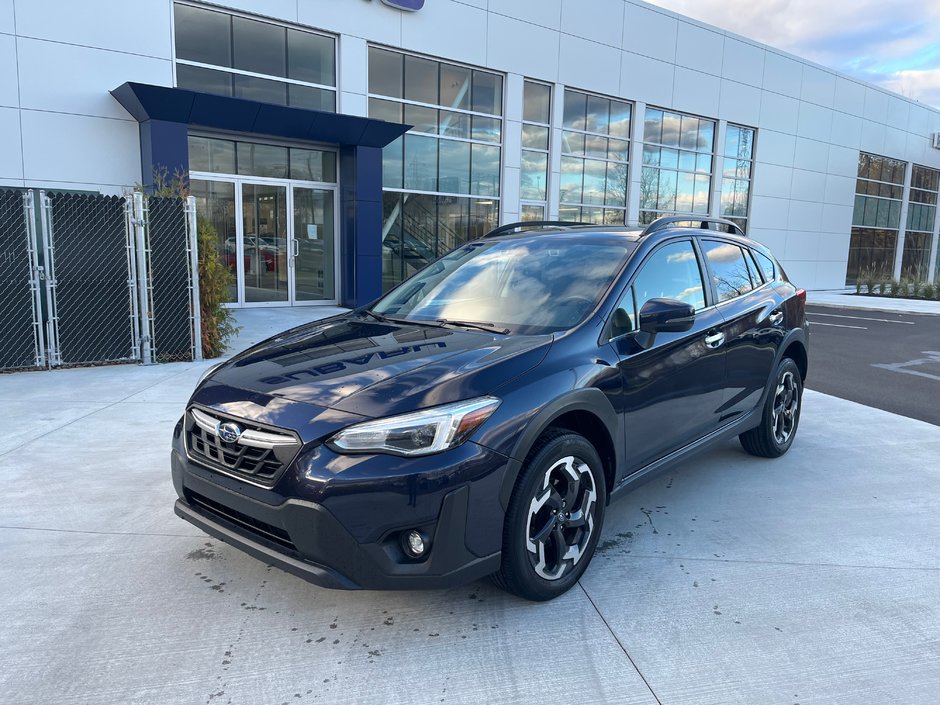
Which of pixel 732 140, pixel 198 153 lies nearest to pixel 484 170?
pixel 198 153

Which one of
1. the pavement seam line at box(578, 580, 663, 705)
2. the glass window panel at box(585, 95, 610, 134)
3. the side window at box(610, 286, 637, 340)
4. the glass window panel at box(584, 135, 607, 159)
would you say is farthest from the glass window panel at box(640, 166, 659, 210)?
the pavement seam line at box(578, 580, 663, 705)

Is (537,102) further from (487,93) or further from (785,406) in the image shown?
(785,406)

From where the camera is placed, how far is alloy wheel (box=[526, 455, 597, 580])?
2.99 meters

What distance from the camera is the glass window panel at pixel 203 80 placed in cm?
1256

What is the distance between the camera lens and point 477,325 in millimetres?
3602

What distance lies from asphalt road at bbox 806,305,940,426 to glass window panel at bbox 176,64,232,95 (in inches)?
450

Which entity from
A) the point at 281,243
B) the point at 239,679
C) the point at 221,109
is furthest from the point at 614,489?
the point at 281,243

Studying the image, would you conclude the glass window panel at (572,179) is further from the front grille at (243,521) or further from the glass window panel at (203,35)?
the front grille at (243,521)

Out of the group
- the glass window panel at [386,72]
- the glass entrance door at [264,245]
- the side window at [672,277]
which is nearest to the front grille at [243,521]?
the side window at [672,277]

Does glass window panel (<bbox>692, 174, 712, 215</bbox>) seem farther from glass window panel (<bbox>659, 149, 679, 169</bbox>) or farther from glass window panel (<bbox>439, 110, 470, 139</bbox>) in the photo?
glass window panel (<bbox>439, 110, 470, 139</bbox>)

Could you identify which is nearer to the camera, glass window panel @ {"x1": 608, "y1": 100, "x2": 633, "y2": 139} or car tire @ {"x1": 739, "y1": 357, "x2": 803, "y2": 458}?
car tire @ {"x1": 739, "y1": 357, "x2": 803, "y2": 458}

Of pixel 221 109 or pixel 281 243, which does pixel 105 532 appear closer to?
pixel 221 109

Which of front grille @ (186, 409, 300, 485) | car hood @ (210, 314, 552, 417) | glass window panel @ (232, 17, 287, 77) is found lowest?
front grille @ (186, 409, 300, 485)

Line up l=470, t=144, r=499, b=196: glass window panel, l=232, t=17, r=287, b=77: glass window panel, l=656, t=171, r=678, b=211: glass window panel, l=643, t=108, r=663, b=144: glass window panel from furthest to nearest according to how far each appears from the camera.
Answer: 1. l=656, t=171, r=678, b=211: glass window panel
2. l=643, t=108, r=663, b=144: glass window panel
3. l=470, t=144, r=499, b=196: glass window panel
4. l=232, t=17, r=287, b=77: glass window panel
